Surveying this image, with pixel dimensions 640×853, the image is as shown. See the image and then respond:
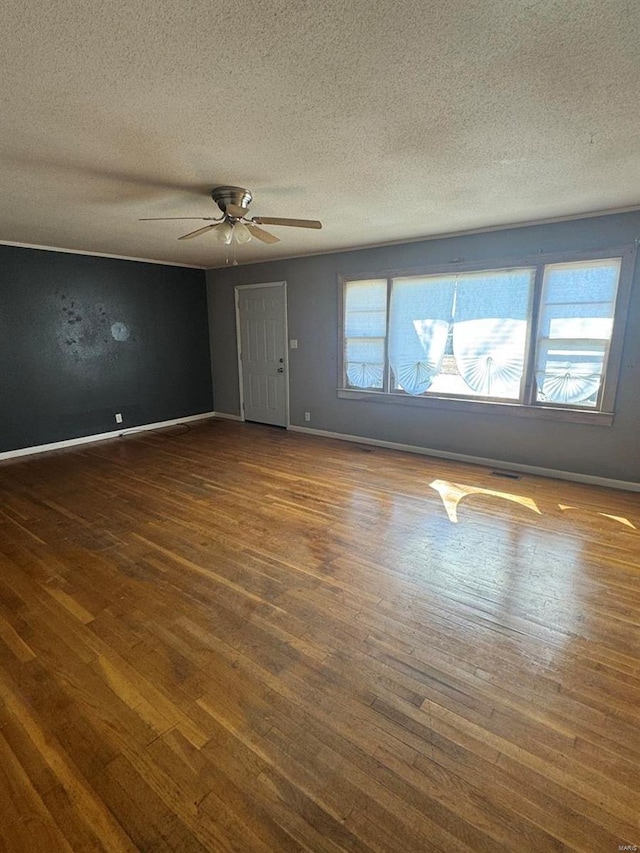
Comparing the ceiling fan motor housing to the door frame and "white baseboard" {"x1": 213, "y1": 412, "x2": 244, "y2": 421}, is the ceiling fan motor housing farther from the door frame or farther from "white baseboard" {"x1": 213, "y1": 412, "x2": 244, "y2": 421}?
"white baseboard" {"x1": 213, "y1": 412, "x2": 244, "y2": 421}

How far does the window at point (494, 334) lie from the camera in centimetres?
370

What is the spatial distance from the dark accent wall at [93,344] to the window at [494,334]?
2.82 m

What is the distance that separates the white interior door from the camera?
5.93 meters

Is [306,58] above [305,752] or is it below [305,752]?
above

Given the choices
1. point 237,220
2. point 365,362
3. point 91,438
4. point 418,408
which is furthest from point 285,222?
point 91,438

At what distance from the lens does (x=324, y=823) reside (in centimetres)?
123

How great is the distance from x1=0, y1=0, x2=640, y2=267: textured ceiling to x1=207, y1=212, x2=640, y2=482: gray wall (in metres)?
0.65

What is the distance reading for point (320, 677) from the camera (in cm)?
175

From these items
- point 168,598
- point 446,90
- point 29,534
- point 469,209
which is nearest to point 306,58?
point 446,90

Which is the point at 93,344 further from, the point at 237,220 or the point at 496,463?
the point at 496,463

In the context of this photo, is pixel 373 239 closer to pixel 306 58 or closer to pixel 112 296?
pixel 306 58

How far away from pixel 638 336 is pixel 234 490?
12.6 feet

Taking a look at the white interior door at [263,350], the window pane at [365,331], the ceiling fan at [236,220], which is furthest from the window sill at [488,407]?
the ceiling fan at [236,220]

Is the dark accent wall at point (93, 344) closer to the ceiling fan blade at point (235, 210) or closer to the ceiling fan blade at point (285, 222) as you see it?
the ceiling fan blade at point (235, 210)
